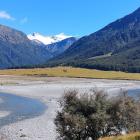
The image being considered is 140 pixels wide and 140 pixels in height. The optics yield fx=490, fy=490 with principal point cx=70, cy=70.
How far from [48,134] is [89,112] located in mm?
12423

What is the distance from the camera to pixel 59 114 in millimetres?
34500

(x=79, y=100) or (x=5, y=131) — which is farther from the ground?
(x=79, y=100)

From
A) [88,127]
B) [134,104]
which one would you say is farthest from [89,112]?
[134,104]

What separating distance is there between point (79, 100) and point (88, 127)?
1.99 m

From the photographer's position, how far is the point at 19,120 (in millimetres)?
58375

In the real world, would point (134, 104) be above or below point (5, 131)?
above

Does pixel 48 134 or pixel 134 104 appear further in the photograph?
Answer: pixel 48 134

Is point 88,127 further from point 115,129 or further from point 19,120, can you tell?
point 19,120

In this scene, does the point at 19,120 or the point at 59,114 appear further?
the point at 19,120

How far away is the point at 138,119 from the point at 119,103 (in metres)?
1.81

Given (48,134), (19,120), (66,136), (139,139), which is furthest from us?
(19,120)

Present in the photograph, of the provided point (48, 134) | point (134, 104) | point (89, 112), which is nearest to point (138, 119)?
point (134, 104)

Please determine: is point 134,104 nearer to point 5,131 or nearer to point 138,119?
point 138,119

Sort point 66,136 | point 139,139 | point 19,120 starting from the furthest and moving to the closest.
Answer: point 19,120 < point 66,136 < point 139,139
